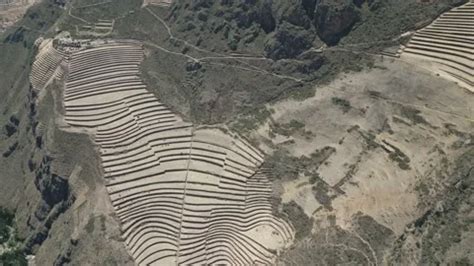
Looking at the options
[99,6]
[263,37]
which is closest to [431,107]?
[263,37]

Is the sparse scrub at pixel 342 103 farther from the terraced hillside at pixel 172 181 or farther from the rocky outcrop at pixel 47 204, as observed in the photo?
the rocky outcrop at pixel 47 204

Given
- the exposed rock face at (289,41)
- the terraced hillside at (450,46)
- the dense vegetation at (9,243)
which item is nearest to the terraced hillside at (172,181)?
the exposed rock face at (289,41)

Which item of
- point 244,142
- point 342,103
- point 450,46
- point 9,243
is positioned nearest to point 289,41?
point 342,103

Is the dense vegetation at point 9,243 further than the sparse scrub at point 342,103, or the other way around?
the dense vegetation at point 9,243

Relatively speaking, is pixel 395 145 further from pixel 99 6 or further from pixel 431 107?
pixel 99 6

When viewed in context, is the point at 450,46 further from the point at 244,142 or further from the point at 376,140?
the point at 244,142

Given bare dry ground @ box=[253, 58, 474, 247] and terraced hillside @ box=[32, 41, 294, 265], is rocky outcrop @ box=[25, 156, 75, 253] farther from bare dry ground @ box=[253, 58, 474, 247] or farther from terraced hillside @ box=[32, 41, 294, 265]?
bare dry ground @ box=[253, 58, 474, 247]
